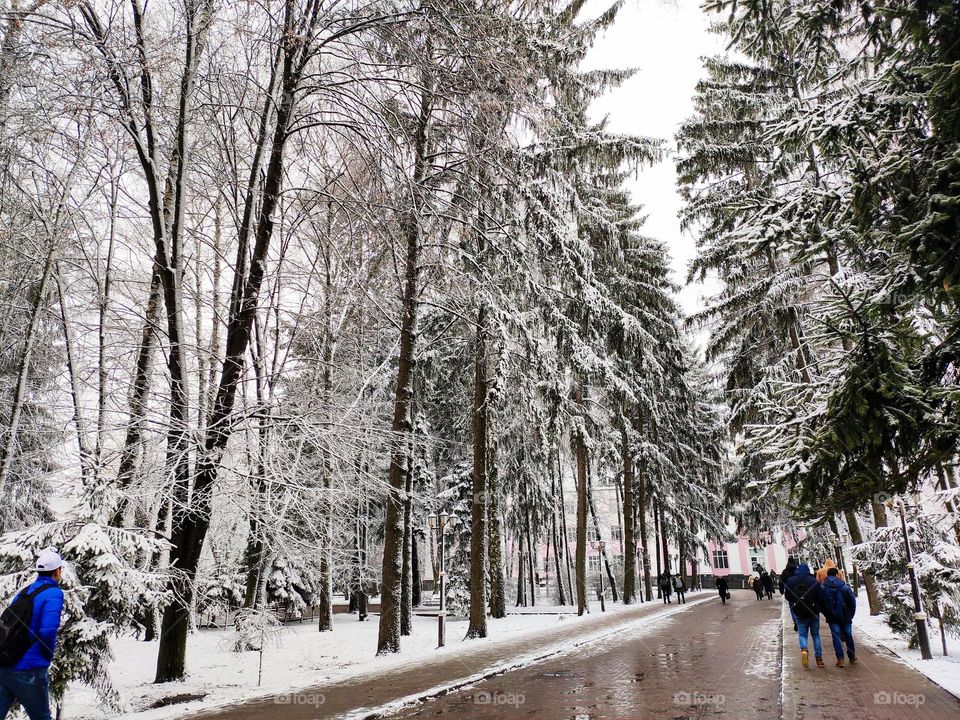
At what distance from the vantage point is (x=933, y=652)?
11.4 meters

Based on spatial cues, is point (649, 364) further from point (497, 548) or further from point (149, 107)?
point (149, 107)

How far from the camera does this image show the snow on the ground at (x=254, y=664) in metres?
8.95

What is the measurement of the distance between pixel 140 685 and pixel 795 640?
13.7 metres

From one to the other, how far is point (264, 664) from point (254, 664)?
0.26 meters

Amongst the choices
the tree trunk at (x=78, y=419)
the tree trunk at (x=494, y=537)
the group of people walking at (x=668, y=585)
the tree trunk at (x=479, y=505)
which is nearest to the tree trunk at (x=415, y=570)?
the tree trunk at (x=494, y=537)

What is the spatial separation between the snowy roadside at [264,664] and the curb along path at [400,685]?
335mm

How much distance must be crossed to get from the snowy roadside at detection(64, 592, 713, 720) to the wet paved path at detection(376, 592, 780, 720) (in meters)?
2.31

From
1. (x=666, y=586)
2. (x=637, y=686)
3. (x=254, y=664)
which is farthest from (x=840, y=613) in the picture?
(x=666, y=586)

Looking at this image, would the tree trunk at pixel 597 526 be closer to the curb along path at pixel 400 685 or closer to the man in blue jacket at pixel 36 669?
the curb along path at pixel 400 685

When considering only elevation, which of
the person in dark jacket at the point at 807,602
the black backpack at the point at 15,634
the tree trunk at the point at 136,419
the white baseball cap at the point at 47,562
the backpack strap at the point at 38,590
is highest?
the tree trunk at the point at 136,419

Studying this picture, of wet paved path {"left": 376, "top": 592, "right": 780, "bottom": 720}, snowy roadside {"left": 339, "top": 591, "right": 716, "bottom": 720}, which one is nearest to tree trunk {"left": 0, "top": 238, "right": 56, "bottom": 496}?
snowy roadside {"left": 339, "top": 591, "right": 716, "bottom": 720}

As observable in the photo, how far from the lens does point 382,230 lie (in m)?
9.20

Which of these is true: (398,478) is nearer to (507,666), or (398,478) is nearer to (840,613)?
(507,666)

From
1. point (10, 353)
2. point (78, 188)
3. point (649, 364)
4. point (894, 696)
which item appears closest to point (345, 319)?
point (78, 188)
